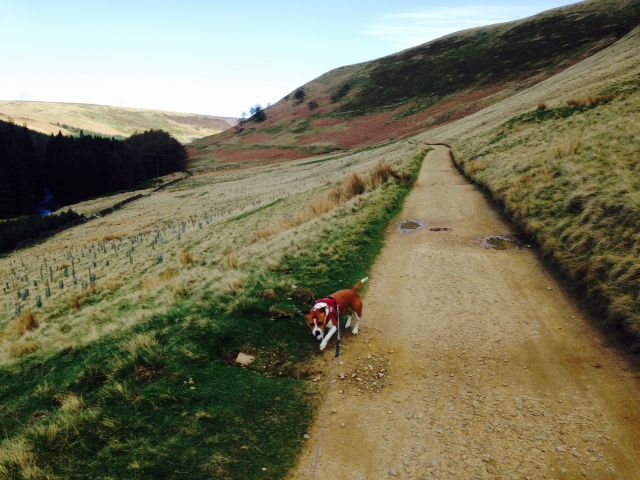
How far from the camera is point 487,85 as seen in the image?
86.2 metres

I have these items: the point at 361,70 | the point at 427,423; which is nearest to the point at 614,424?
the point at 427,423

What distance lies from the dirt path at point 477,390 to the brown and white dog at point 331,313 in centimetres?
43

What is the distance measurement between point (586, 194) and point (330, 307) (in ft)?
31.8

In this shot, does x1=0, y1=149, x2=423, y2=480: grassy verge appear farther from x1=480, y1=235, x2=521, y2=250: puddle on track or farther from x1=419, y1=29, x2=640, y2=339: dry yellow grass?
x1=419, y1=29, x2=640, y2=339: dry yellow grass

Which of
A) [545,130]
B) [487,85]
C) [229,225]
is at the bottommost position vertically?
[229,225]

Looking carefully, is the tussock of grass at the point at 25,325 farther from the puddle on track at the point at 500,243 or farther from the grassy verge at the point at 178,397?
the puddle on track at the point at 500,243

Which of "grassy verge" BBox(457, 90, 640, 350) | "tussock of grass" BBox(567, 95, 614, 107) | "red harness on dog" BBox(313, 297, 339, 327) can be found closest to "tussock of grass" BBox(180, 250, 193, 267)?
"red harness on dog" BBox(313, 297, 339, 327)

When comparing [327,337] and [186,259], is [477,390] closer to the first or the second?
[327,337]

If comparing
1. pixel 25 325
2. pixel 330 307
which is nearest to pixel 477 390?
pixel 330 307

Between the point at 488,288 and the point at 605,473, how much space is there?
18.4 ft

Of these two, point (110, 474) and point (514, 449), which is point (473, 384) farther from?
point (110, 474)

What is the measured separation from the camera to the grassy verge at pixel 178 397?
574 centimetres

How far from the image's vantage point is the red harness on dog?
8.14 meters

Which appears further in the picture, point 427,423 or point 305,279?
point 305,279
